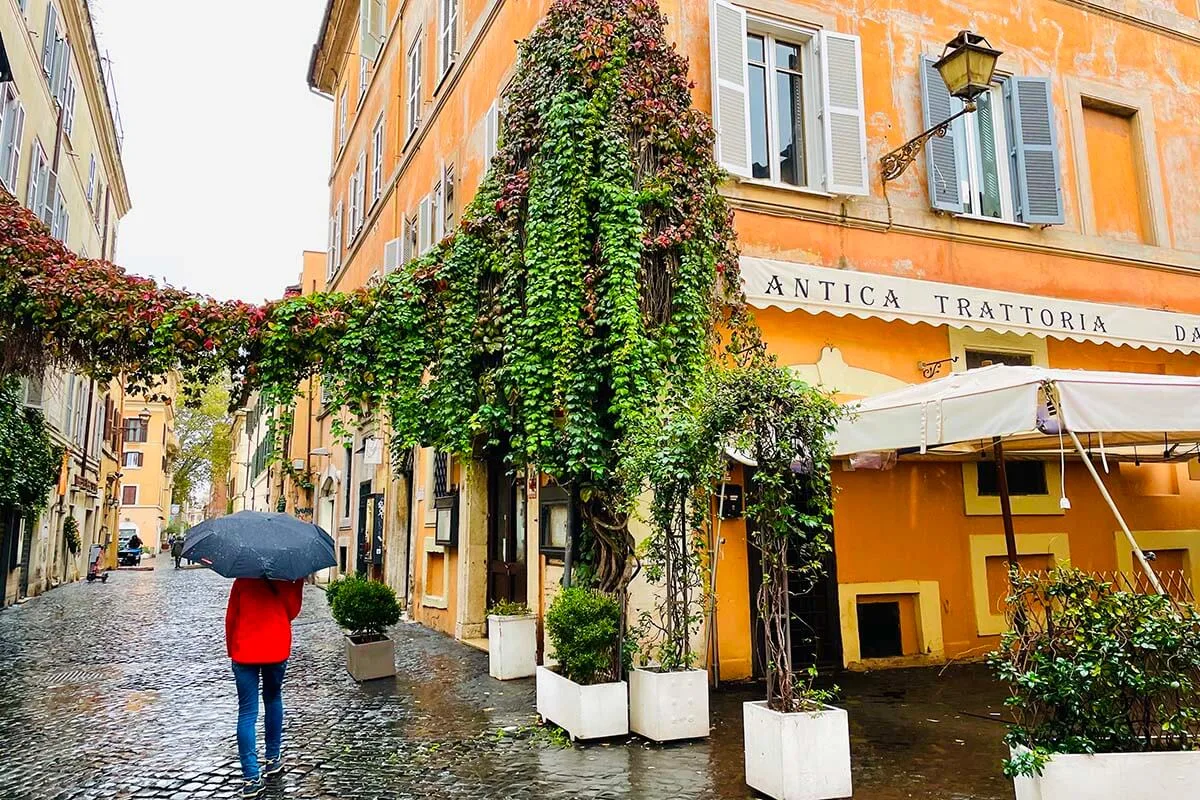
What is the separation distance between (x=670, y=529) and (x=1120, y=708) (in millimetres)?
3030

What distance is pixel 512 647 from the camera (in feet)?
29.3

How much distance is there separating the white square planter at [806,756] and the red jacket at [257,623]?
9.84 feet

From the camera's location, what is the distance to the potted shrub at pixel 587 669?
6.15m

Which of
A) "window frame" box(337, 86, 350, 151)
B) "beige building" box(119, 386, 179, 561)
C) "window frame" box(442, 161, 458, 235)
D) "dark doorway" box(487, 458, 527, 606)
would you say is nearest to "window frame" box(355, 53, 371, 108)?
"window frame" box(337, 86, 350, 151)

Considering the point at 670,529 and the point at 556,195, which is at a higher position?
the point at 556,195

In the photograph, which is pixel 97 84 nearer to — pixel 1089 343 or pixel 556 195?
pixel 556 195

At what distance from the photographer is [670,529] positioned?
251 inches

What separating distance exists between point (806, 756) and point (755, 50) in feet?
24.4

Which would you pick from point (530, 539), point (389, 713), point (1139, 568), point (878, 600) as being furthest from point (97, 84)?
point (1139, 568)

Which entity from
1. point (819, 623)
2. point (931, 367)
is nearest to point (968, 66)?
point (931, 367)

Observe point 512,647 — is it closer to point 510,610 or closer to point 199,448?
point 510,610

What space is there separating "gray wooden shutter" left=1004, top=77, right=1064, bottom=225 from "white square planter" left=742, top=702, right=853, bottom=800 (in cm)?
758

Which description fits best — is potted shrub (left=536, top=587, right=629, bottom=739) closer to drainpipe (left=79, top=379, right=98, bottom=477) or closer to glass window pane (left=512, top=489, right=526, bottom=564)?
glass window pane (left=512, top=489, right=526, bottom=564)

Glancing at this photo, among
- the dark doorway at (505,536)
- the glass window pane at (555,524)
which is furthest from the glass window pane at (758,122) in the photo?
the dark doorway at (505,536)
